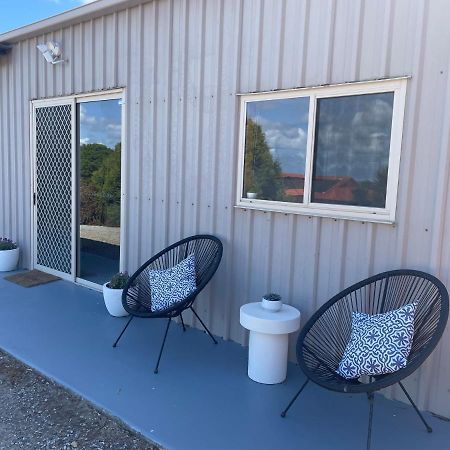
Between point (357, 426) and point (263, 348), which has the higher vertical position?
point (263, 348)

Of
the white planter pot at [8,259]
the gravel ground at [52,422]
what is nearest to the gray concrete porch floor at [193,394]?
the gravel ground at [52,422]

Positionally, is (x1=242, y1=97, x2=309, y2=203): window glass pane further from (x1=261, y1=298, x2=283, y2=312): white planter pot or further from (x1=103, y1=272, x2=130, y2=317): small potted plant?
(x1=103, y1=272, x2=130, y2=317): small potted plant

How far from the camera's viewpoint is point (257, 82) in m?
2.82

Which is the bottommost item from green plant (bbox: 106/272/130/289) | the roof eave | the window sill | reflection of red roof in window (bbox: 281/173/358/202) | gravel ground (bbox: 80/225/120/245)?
green plant (bbox: 106/272/130/289)

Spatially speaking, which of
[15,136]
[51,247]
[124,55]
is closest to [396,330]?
[124,55]

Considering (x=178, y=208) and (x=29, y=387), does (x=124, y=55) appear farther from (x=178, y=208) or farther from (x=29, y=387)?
(x=29, y=387)

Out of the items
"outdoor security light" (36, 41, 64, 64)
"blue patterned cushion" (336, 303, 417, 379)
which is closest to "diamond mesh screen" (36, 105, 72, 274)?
"outdoor security light" (36, 41, 64, 64)

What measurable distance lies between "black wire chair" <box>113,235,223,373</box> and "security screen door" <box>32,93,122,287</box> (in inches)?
34.2

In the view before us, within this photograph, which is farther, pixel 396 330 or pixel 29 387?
pixel 29 387

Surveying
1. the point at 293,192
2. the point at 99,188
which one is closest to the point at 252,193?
the point at 293,192

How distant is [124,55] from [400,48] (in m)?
2.31

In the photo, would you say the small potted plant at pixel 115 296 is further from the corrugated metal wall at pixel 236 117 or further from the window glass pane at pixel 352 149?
the window glass pane at pixel 352 149

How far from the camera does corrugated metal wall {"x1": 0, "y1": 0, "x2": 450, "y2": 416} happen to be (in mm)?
2193

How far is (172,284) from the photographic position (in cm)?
288
